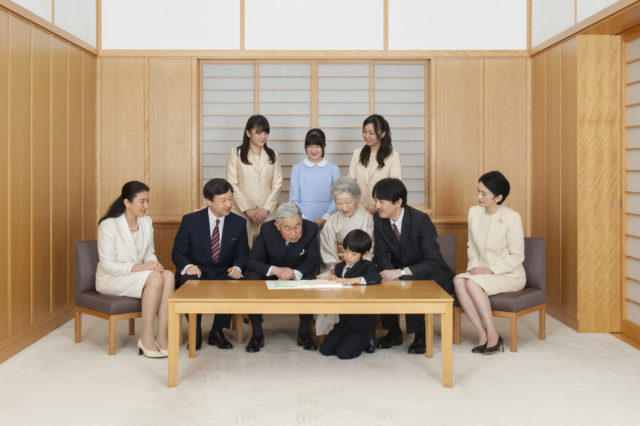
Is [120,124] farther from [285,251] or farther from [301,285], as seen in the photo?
[301,285]

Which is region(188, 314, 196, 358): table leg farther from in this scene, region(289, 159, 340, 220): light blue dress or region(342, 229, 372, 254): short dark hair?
region(289, 159, 340, 220): light blue dress

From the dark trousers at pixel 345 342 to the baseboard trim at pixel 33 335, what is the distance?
6.03 ft

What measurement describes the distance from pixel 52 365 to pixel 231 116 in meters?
2.56

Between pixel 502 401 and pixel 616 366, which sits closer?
pixel 502 401

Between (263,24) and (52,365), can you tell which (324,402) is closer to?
(52,365)

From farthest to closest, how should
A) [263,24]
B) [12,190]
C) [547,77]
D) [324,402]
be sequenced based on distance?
[263,24] → [547,77] → [12,190] → [324,402]

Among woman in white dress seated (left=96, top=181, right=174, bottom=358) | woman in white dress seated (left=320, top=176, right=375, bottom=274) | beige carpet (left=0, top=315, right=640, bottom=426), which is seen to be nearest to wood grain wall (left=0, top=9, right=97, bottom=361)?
beige carpet (left=0, top=315, right=640, bottom=426)

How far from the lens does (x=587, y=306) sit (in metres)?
4.30

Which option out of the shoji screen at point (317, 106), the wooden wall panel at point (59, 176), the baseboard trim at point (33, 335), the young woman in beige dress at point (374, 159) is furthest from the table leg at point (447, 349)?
the wooden wall panel at point (59, 176)

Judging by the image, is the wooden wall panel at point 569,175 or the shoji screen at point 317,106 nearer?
the wooden wall panel at point 569,175

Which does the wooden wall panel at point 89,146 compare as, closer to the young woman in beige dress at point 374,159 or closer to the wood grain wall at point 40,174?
the wood grain wall at point 40,174

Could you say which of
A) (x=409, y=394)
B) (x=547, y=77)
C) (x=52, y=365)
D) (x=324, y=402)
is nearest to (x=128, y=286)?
(x=52, y=365)

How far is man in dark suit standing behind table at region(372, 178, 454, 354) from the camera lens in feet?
12.7

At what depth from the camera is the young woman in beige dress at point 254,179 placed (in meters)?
4.66
